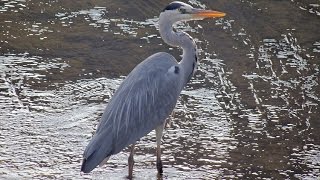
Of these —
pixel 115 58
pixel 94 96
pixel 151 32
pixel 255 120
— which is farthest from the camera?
pixel 151 32

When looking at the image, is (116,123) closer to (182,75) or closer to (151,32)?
(182,75)

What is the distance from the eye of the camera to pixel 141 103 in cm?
680

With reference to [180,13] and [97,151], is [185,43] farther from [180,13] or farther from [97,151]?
[97,151]

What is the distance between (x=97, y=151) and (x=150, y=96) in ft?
2.37

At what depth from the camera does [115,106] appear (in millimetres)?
6738

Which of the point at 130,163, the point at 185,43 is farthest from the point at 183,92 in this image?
the point at 130,163

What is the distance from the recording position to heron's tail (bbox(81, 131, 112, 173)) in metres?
6.28

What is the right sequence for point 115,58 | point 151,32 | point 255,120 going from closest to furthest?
point 255,120 → point 115,58 → point 151,32

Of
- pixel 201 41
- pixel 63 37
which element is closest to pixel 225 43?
pixel 201 41

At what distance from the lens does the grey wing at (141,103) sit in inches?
261

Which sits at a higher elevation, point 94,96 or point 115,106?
point 115,106

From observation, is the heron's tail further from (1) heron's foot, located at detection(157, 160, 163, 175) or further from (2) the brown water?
(1) heron's foot, located at detection(157, 160, 163, 175)

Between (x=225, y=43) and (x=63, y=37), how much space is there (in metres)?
1.84

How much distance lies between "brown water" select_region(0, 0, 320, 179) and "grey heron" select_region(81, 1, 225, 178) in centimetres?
37
